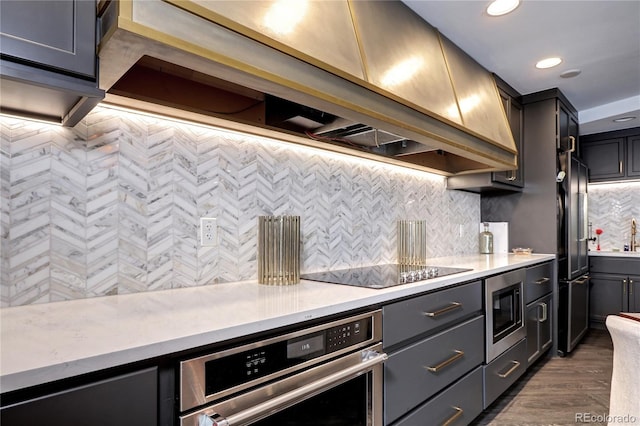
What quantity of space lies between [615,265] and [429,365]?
3557 millimetres

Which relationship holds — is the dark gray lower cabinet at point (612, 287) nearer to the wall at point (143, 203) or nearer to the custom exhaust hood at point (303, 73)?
the custom exhaust hood at point (303, 73)

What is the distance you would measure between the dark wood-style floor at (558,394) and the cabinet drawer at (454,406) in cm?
29

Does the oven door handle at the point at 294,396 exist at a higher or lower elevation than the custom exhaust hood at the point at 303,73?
lower

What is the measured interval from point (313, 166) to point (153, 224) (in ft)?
2.92

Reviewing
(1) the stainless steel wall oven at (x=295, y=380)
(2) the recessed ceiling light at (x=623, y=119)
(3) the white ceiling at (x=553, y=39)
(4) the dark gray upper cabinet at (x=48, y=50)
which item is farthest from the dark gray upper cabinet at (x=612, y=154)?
(4) the dark gray upper cabinet at (x=48, y=50)

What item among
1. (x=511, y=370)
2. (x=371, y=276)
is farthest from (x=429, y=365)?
(x=511, y=370)

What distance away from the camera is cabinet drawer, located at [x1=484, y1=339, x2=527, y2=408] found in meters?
2.03

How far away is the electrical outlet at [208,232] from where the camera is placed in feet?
4.88

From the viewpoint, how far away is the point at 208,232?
1.50 m

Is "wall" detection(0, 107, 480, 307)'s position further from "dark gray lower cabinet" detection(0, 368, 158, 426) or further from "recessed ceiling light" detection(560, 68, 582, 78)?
"recessed ceiling light" detection(560, 68, 582, 78)

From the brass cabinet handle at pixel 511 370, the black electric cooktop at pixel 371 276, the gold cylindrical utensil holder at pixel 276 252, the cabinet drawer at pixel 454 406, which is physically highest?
the gold cylindrical utensil holder at pixel 276 252

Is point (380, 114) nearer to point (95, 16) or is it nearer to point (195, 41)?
point (195, 41)

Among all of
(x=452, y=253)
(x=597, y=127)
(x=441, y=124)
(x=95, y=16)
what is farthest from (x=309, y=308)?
(x=597, y=127)

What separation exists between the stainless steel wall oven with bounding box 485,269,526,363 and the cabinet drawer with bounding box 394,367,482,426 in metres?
0.21
